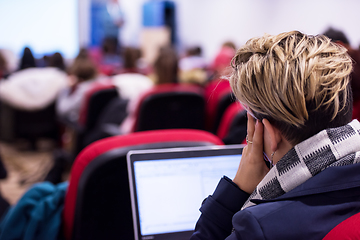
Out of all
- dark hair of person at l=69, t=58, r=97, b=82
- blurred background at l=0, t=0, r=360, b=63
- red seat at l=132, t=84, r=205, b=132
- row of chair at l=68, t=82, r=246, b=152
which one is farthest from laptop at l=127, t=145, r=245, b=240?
blurred background at l=0, t=0, r=360, b=63

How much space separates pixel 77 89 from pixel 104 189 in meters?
3.05

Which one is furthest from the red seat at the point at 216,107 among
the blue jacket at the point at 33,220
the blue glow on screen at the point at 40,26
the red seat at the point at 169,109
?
the blue glow on screen at the point at 40,26

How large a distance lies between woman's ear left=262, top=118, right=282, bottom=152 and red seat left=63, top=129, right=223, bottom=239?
483 millimetres

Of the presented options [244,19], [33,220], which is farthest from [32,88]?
[244,19]

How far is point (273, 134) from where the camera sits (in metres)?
0.70

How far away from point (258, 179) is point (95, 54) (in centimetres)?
970

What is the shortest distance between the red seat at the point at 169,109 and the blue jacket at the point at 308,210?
1990mm

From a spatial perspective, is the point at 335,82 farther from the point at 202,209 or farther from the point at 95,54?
the point at 95,54

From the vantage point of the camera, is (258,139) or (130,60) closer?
(258,139)

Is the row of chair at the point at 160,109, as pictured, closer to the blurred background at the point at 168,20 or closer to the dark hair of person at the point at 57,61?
the blurred background at the point at 168,20

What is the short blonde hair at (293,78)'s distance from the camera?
64 centimetres

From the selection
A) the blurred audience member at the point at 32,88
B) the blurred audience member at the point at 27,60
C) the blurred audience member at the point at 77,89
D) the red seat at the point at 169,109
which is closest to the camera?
the red seat at the point at 169,109

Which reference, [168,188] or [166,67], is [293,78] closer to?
[168,188]

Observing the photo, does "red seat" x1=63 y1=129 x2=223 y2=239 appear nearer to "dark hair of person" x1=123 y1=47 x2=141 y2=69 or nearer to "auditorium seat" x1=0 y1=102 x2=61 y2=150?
"auditorium seat" x1=0 y1=102 x2=61 y2=150
